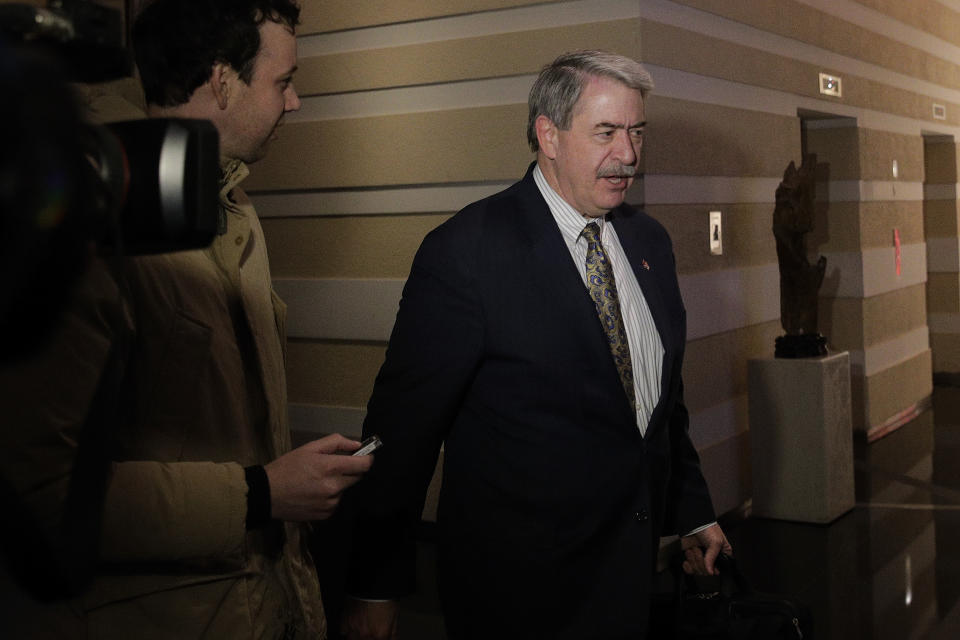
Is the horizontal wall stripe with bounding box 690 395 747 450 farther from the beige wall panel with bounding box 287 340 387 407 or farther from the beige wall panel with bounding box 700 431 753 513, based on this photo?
the beige wall panel with bounding box 287 340 387 407

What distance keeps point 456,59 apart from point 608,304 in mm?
3106

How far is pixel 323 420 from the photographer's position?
5590 millimetres

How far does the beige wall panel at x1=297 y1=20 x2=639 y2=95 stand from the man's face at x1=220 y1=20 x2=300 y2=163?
10.3 feet

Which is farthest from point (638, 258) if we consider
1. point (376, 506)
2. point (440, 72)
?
point (440, 72)

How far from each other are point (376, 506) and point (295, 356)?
12.0 ft

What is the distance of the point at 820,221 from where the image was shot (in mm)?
7832

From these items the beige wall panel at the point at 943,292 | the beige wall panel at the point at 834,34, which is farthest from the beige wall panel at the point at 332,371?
the beige wall panel at the point at 943,292

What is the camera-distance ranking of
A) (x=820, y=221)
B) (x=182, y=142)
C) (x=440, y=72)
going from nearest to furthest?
(x=182, y=142) → (x=440, y=72) → (x=820, y=221)

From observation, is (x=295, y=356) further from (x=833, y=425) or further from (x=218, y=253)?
(x=218, y=253)

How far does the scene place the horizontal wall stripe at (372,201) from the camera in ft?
16.7

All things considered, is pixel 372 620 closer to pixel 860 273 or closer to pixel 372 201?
pixel 372 201

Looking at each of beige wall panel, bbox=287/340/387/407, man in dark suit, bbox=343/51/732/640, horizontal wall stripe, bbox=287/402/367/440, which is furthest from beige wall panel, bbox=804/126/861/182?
man in dark suit, bbox=343/51/732/640

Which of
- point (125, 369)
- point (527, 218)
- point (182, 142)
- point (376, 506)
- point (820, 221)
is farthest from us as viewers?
point (820, 221)

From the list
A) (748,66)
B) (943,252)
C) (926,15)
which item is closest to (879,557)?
(748,66)
